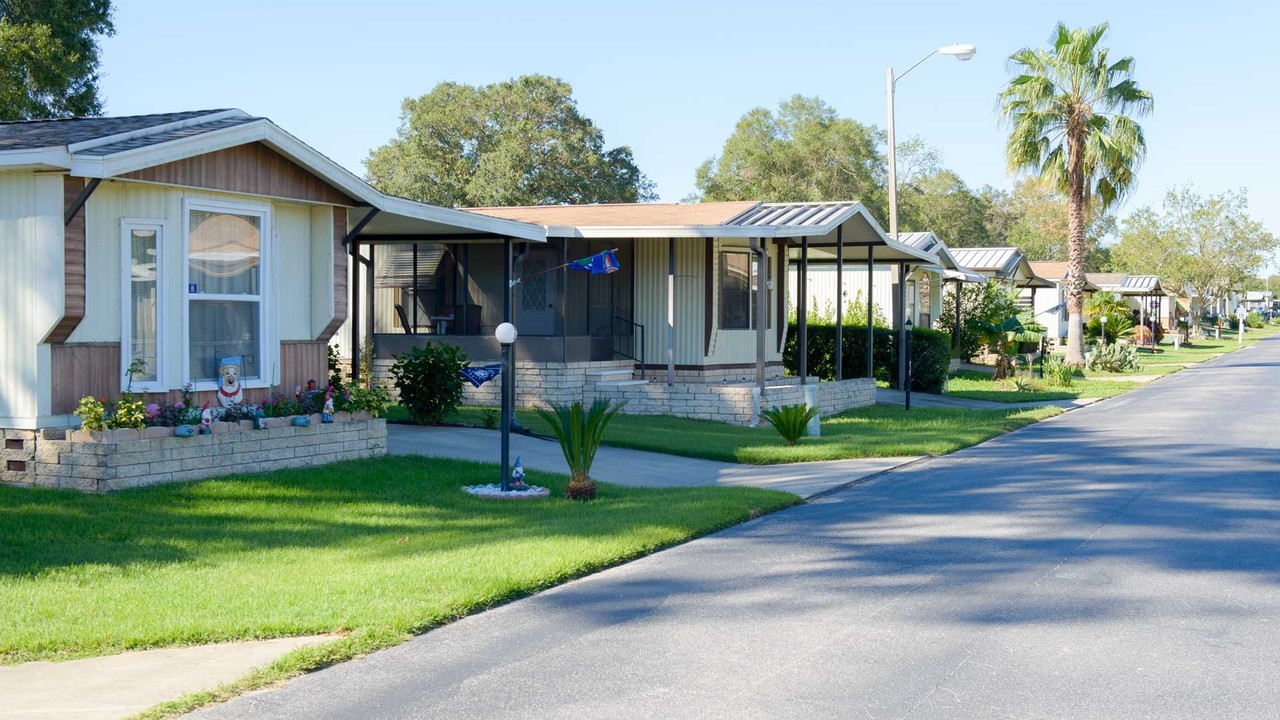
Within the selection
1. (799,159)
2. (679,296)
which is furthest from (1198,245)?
(679,296)

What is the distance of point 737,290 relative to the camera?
22.8 m

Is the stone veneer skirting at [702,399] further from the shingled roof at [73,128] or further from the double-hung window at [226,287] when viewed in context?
the shingled roof at [73,128]

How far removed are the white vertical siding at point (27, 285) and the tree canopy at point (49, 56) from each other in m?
12.5

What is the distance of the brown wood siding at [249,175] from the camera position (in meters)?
11.6

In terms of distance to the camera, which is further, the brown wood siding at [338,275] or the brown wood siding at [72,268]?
the brown wood siding at [338,275]

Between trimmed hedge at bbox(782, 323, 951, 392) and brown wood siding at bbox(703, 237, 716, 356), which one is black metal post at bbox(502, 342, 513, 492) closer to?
brown wood siding at bbox(703, 237, 716, 356)

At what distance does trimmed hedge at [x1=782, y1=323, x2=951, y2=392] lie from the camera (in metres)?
28.2

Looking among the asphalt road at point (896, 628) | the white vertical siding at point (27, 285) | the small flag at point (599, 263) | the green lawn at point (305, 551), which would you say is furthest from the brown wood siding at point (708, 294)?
the white vertical siding at point (27, 285)

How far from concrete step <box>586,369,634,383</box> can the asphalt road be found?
8.94 m

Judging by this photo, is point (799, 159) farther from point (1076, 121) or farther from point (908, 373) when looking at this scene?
point (908, 373)

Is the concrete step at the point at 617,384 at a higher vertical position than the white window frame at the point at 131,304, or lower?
lower

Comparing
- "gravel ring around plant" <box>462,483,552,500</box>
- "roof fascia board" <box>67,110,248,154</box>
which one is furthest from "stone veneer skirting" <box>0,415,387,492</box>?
"roof fascia board" <box>67,110,248,154</box>

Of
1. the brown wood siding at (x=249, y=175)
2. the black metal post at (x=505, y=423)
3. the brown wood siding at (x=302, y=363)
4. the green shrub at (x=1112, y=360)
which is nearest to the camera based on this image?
the brown wood siding at (x=249, y=175)

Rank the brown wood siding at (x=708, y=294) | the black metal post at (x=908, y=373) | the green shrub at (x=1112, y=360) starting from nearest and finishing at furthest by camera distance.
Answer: the brown wood siding at (x=708, y=294)
the black metal post at (x=908, y=373)
the green shrub at (x=1112, y=360)
